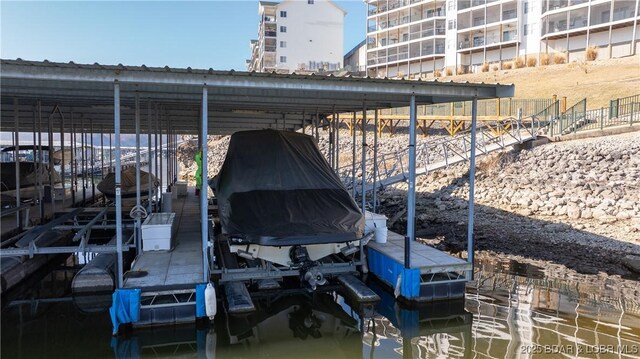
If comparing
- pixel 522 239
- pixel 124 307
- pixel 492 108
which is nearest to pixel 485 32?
pixel 492 108

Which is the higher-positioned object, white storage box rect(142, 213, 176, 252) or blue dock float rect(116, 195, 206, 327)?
white storage box rect(142, 213, 176, 252)

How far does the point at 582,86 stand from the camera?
Answer: 30.8 m

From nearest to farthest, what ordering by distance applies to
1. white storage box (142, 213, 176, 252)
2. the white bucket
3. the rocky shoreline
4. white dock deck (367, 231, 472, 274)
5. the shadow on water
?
white dock deck (367, 231, 472, 274) < white storage box (142, 213, 176, 252) < the white bucket < the shadow on water < the rocky shoreline

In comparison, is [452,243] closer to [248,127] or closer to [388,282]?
[388,282]

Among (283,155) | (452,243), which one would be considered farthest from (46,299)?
(452,243)

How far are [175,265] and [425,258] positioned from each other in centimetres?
425

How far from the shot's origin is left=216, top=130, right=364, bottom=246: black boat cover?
22.9ft

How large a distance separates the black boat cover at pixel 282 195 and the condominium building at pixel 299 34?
184ft

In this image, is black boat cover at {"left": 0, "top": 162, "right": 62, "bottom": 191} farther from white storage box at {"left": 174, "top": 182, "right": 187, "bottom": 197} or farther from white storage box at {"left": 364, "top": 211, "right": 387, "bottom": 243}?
white storage box at {"left": 364, "top": 211, "right": 387, "bottom": 243}

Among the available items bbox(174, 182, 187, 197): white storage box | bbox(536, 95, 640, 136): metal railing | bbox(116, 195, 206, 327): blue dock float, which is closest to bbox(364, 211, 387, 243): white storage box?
bbox(116, 195, 206, 327): blue dock float

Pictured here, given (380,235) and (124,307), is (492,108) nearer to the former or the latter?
(380,235)

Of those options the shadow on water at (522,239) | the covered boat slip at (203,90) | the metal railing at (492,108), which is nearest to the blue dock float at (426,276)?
the covered boat slip at (203,90)

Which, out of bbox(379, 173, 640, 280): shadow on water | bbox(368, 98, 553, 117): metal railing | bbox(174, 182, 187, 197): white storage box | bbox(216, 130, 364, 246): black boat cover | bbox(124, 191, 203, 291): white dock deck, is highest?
bbox(368, 98, 553, 117): metal railing

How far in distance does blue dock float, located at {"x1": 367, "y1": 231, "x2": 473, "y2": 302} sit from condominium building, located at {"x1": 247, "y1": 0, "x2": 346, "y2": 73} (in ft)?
189
